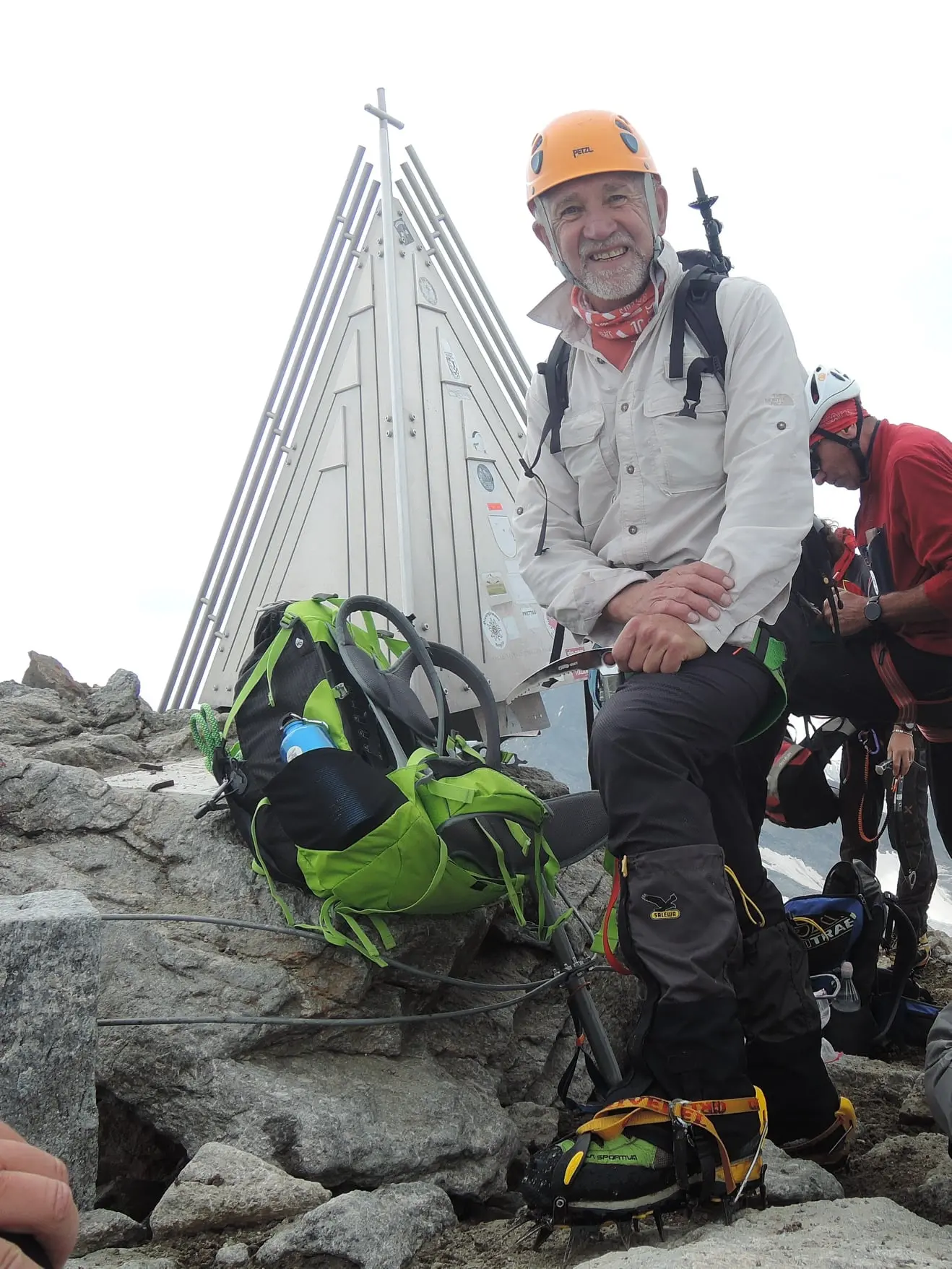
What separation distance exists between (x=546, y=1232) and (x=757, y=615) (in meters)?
1.64

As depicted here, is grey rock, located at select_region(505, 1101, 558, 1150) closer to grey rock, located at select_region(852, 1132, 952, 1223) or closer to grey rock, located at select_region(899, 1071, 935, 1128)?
grey rock, located at select_region(852, 1132, 952, 1223)

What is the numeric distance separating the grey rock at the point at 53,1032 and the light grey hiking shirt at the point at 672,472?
169cm

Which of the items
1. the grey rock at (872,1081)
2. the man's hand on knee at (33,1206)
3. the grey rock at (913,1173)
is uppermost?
the man's hand on knee at (33,1206)

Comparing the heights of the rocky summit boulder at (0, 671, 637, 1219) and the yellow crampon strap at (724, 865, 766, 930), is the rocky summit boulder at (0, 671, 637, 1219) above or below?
below

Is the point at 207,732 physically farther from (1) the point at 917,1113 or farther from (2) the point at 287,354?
(2) the point at 287,354

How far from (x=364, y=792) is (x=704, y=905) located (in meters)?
1.20

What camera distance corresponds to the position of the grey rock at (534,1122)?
3697 millimetres

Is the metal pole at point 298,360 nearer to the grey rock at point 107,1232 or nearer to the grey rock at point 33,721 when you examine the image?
the grey rock at point 33,721

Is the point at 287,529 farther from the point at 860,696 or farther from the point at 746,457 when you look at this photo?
the point at 746,457

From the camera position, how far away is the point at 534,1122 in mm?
3762

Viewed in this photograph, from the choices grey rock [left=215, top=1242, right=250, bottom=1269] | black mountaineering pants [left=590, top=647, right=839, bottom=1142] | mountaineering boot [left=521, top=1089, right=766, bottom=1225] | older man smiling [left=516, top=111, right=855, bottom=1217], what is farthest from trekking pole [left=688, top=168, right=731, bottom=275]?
grey rock [left=215, top=1242, right=250, bottom=1269]

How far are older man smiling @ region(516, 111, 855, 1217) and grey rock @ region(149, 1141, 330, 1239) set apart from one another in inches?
26.3

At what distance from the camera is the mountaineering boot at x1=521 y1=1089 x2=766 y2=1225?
2.40 meters

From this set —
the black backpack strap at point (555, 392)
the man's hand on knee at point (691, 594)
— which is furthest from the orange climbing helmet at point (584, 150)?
the man's hand on knee at point (691, 594)
